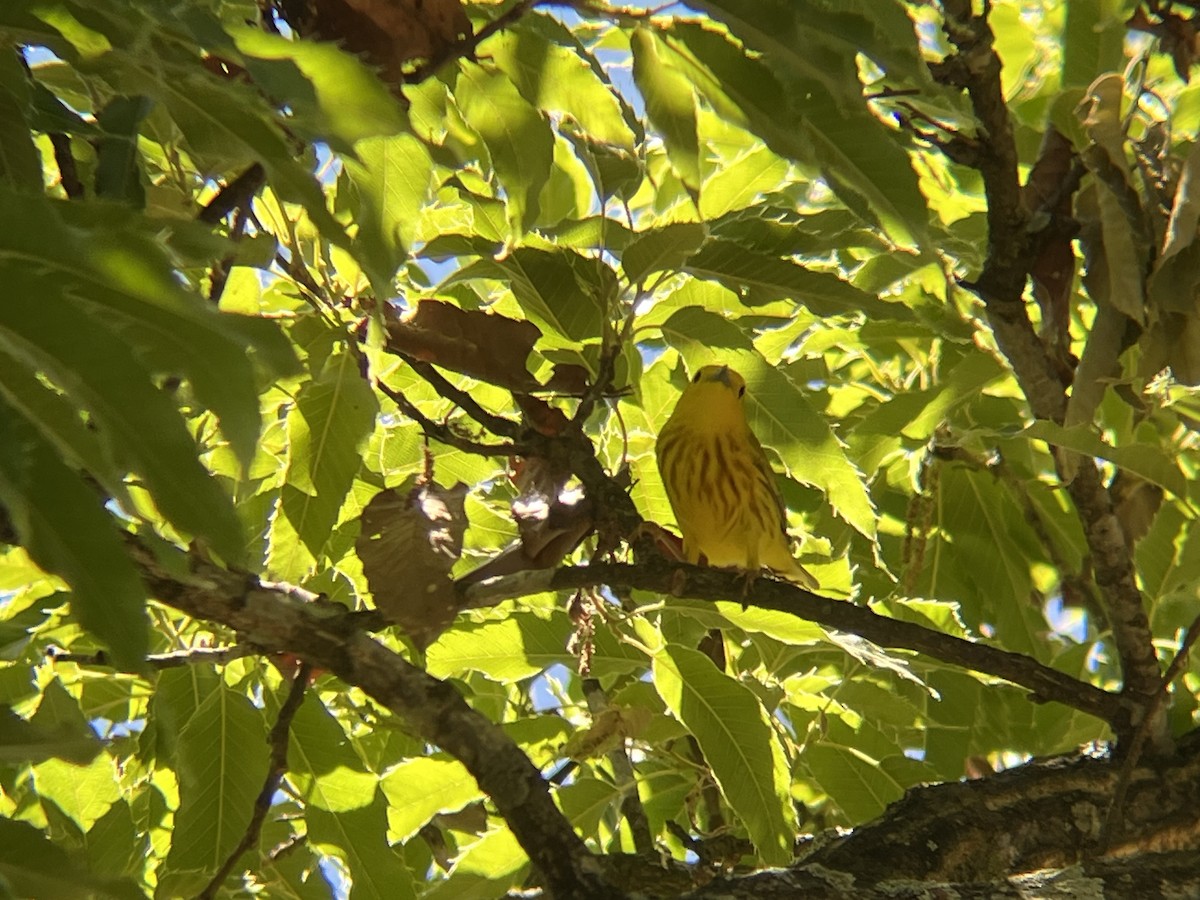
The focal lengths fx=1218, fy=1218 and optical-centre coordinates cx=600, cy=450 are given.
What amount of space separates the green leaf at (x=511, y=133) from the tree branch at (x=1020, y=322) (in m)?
0.57

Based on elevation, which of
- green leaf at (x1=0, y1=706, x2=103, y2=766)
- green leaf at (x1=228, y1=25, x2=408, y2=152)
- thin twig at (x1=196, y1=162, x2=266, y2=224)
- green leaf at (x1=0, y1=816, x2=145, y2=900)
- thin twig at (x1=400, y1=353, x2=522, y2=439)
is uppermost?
thin twig at (x1=196, y1=162, x2=266, y2=224)

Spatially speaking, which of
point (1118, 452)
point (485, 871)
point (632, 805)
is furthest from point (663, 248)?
point (632, 805)

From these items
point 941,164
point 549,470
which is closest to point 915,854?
point 549,470

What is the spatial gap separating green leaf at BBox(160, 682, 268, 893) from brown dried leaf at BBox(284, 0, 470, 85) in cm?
111

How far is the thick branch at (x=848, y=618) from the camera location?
5.79 ft

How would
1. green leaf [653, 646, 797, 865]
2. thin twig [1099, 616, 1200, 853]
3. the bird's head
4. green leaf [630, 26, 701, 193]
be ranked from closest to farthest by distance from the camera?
1. green leaf [630, 26, 701, 193]
2. thin twig [1099, 616, 1200, 853]
3. green leaf [653, 646, 797, 865]
4. the bird's head

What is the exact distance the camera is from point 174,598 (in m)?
1.56

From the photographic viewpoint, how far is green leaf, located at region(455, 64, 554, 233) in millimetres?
1542

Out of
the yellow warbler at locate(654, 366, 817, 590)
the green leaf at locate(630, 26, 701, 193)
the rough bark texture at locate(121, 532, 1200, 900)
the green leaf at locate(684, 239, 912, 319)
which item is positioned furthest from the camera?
the yellow warbler at locate(654, 366, 817, 590)

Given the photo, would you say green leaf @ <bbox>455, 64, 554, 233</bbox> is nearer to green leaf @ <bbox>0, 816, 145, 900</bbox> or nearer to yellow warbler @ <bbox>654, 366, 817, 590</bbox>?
green leaf @ <bbox>0, 816, 145, 900</bbox>

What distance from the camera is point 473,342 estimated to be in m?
1.87

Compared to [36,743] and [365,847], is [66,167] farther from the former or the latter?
[365,847]

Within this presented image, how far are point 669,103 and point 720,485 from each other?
7.02ft

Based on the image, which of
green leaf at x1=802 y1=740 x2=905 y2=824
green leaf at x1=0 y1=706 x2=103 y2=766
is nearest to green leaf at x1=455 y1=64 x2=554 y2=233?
green leaf at x1=0 y1=706 x2=103 y2=766
